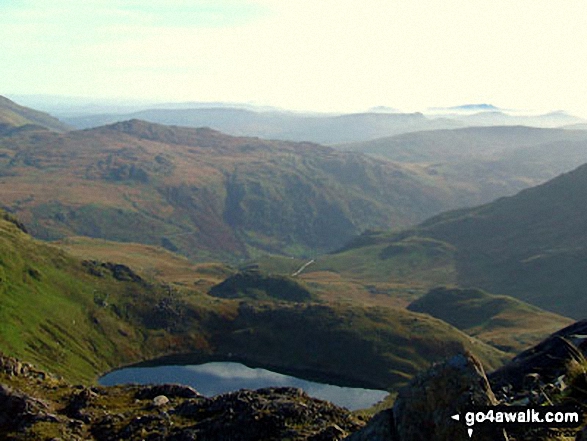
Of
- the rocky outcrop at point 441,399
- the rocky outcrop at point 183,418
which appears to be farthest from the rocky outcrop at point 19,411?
the rocky outcrop at point 441,399

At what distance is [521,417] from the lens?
2317 centimetres

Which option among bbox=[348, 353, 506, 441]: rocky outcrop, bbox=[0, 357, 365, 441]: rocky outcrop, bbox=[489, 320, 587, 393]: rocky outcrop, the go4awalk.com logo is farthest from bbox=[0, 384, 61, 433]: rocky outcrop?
the go4awalk.com logo

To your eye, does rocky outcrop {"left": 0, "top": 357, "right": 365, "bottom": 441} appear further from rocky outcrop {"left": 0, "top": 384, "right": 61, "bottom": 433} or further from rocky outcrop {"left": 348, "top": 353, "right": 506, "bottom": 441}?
rocky outcrop {"left": 348, "top": 353, "right": 506, "bottom": 441}

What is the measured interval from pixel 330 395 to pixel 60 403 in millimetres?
143982

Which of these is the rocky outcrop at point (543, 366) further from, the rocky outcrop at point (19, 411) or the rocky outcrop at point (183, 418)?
the rocky outcrop at point (19, 411)

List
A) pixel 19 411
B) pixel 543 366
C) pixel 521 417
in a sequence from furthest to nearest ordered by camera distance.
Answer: pixel 19 411, pixel 543 366, pixel 521 417

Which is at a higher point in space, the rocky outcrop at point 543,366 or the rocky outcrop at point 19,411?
the rocky outcrop at point 543,366

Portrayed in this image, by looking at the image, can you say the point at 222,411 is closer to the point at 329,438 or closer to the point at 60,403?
the point at 329,438

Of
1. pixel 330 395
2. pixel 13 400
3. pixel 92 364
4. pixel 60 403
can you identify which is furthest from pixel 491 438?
pixel 92 364

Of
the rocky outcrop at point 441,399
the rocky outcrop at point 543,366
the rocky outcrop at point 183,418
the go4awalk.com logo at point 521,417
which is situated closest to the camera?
the go4awalk.com logo at point 521,417

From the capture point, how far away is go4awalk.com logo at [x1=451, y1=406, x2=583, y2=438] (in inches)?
811

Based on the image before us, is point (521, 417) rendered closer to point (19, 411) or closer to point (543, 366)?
point (543, 366)

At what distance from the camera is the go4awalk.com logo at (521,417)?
811 inches

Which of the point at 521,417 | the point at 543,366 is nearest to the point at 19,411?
the point at 543,366
